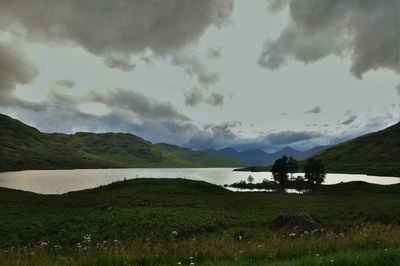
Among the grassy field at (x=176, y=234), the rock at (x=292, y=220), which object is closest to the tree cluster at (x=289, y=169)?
the grassy field at (x=176, y=234)

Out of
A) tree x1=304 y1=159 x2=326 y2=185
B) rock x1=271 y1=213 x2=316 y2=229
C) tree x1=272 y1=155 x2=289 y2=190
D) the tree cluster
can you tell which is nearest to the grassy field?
rock x1=271 y1=213 x2=316 y2=229

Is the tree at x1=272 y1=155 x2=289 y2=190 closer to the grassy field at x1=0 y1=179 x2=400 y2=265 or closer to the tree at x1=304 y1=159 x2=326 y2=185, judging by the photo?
the tree at x1=304 y1=159 x2=326 y2=185

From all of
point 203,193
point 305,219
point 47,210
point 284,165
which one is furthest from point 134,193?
point 284,165

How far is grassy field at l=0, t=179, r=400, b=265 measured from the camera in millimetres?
11406

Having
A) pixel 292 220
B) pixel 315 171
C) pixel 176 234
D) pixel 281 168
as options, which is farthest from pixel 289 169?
pixel 176 234

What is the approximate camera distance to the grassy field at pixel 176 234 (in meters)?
11.4

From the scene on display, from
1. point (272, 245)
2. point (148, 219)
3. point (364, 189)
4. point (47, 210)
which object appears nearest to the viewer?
point (272, 245)

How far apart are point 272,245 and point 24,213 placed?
3814 cm

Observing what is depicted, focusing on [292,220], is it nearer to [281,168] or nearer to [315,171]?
[281,168]

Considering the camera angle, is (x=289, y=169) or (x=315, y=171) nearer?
(x=315, y=171)

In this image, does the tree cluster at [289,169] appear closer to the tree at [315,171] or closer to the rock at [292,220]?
the tree at [315,171]

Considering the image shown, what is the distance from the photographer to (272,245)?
14016mm

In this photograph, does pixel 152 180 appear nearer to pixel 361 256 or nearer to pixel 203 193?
pixel 203 193

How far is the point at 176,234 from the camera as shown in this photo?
909 inches
